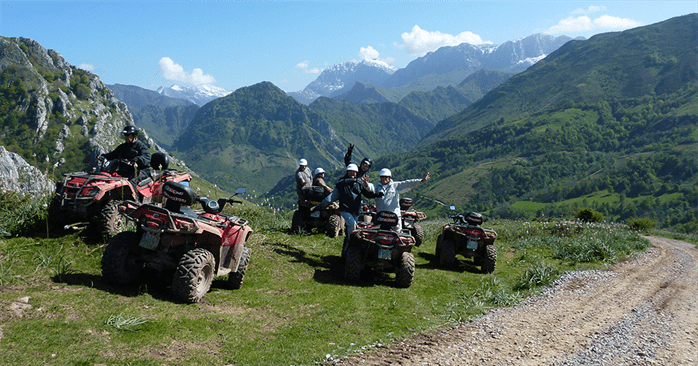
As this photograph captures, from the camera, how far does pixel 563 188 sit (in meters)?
170

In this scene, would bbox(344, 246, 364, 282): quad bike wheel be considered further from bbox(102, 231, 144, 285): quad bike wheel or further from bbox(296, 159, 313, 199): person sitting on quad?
bbox(296, 159, 313, 199): person sitting on quad

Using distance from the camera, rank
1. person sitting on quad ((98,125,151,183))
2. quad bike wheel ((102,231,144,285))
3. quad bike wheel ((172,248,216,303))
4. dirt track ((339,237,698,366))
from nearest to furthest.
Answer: dirt track ((339,237,698,366))
quad bike wheel ((172,248,216,303))
quad bike wheel ((102,231,144,285))
person sitting on quad ((98,125,151,183))

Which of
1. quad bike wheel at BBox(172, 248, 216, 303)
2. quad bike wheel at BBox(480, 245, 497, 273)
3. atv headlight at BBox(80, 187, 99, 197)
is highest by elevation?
atv headlight at BBox(80, 187, 99, 197)

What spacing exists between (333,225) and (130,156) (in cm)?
646

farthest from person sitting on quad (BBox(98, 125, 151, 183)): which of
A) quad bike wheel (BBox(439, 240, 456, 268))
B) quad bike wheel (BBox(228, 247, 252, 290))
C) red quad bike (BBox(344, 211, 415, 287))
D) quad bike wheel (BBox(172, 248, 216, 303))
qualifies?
quad bike wheel (BBox(439, 240, 456, 268))

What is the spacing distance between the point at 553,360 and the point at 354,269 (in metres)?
4.45

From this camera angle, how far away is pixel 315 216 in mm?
14180

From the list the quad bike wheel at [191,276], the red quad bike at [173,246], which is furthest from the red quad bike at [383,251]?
the quad bike wheel at [191,276]

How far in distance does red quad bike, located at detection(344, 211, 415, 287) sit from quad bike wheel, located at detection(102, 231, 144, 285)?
14.7 ft

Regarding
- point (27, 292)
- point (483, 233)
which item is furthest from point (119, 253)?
point (483, 233)

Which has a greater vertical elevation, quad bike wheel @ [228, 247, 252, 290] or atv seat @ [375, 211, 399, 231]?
atv seat @ [375, 211, 399, 231]

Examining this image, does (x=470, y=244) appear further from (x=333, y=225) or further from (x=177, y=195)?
(x=177, y=195)

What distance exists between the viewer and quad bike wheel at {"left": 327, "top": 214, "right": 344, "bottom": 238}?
45.3ft

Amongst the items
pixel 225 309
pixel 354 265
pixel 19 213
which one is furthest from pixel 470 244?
pixel 19 213
